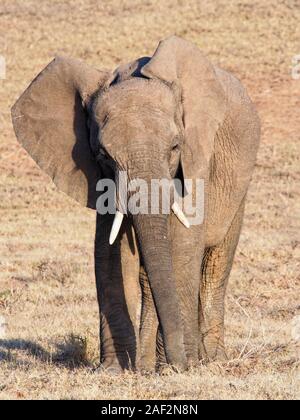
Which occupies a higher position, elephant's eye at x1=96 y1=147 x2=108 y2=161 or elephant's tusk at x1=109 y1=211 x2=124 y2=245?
elephant's eye at x1=96 y1=147 x2=108 y2=161

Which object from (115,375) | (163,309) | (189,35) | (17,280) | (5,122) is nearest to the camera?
→ (163,309)

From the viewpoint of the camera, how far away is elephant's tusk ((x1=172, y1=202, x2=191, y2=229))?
7.75 meters

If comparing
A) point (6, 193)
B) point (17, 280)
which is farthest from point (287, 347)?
point (6, 193)

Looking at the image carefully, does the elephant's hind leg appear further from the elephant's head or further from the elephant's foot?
the elephant's head

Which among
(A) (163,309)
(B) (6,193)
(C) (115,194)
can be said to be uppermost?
(C) (115,194)

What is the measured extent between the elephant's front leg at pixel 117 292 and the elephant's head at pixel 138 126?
31 cm

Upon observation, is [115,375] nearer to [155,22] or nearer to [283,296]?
[283,296]

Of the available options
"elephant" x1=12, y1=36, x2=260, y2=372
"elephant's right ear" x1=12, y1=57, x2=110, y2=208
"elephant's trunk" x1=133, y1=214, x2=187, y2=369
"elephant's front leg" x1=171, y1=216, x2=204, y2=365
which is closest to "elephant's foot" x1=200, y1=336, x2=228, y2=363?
"elephant" x1=12, y1=36, x2=260, y2=372

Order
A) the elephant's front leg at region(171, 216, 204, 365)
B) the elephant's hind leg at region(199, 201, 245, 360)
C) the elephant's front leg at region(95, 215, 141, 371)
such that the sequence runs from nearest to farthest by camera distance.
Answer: the elephant's front leg at region(171, 216, 204, 365)
the elephant's front leg at region(95, 215, 141, 371)
the elephant's hind leg at region(199, 201, 245, 360)

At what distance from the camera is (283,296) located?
1337 cm

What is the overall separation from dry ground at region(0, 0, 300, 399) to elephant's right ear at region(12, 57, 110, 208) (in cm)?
132

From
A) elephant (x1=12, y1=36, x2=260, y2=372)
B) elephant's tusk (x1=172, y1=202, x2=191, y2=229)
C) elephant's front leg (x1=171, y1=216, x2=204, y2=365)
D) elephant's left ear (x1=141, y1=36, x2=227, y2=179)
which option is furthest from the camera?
elephant's front leg (x1=171, y1=216, x2=204, y2=365)

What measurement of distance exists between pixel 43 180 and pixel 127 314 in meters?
14.5

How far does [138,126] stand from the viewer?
7.54 metres
